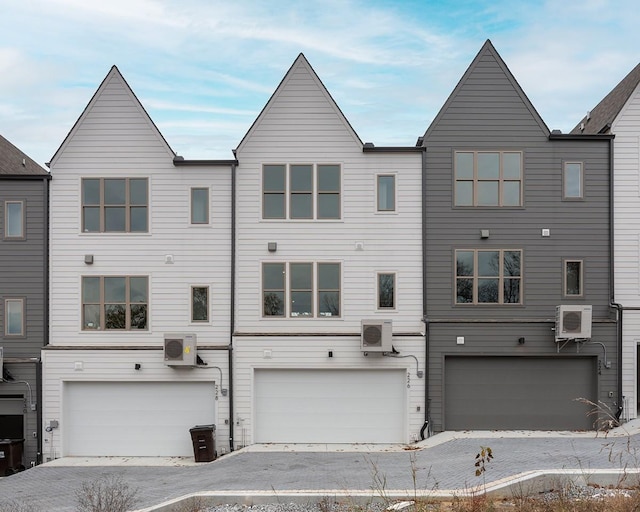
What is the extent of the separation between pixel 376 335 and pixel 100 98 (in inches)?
389

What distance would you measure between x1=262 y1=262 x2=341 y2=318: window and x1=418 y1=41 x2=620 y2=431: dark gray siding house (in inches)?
103

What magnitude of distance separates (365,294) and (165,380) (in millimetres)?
5856

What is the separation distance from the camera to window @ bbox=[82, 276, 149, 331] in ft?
47.1

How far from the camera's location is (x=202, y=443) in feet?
43.8

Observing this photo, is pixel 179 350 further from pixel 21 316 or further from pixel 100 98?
pixel 100 98

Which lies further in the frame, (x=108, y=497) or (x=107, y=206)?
(x=107, y=206)

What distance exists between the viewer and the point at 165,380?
14141 millimetres

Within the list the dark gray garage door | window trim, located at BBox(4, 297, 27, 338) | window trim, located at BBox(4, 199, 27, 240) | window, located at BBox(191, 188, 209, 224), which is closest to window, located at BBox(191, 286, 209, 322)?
window, located at BBox(191, 188, 209, 224)

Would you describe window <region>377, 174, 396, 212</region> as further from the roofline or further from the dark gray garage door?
the dark gray garage door

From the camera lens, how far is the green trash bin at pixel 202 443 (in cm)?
1331

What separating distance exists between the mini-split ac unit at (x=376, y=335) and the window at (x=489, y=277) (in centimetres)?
219

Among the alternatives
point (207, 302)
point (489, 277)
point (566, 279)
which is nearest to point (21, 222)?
point (207, 302)

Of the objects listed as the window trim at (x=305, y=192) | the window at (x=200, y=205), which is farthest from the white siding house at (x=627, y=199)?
the window at (x=200, y=205)

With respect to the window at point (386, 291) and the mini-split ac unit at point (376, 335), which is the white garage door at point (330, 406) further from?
the window at point (386, 291)
